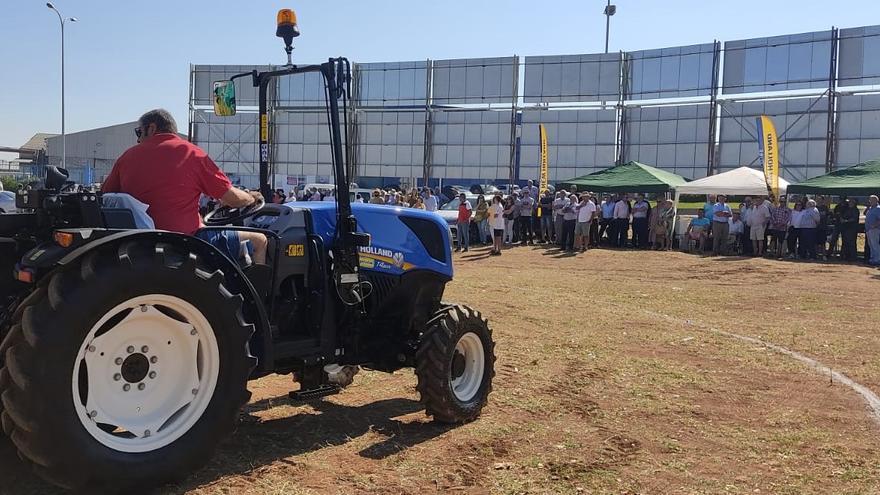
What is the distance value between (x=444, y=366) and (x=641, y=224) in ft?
59.6

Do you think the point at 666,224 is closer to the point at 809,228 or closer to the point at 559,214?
the point at 559,214

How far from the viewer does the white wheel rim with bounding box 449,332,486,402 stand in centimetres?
555

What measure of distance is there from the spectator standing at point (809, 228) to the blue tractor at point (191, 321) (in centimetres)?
1690

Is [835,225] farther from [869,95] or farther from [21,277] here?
[21,277]

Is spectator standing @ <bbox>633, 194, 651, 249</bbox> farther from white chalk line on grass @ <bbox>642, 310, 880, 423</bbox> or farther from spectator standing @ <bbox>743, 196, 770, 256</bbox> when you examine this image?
white chalk line on grass @ <bbox>642, 310, 880, 423</bbox>

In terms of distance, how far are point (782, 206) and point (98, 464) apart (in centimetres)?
2060

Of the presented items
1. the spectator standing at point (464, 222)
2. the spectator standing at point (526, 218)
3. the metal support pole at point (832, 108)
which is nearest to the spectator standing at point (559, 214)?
the spectator standing at point (526, 218)

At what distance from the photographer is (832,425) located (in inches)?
224

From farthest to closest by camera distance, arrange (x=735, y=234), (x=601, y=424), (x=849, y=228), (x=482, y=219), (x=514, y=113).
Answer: (x=514, y=113)
(x=482, y=219)
(x=735, y=234)
(x=849, y=228)
(x=601, y=424)

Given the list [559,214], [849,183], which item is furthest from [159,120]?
[849,183]

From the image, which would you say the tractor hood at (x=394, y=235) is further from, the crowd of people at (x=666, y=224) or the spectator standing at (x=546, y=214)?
the spectator standing at (x=546, y=214)

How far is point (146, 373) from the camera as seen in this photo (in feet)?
12.5

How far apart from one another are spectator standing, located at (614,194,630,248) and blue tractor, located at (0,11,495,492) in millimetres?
17571

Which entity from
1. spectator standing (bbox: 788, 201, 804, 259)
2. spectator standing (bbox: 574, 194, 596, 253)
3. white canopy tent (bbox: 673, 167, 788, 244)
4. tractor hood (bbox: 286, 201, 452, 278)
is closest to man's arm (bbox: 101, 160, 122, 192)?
tractor hood (bbox: 286, 201, 452, 278)
